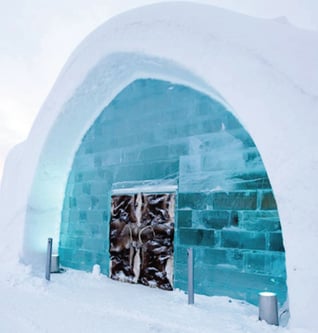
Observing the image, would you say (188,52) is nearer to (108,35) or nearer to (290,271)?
(108,35)

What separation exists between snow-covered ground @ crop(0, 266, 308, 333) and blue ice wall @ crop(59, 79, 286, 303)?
0.44 meters

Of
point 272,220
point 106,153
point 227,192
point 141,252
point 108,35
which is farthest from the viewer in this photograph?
point 106,153

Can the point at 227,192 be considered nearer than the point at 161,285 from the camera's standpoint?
Yes

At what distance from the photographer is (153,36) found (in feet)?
15.0

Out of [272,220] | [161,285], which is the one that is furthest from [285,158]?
[161,285]

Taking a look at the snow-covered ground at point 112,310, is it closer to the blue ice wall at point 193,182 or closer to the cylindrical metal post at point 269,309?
the cylindrical metal post at point 269,309

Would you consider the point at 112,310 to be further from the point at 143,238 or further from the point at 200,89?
the point at 200,89

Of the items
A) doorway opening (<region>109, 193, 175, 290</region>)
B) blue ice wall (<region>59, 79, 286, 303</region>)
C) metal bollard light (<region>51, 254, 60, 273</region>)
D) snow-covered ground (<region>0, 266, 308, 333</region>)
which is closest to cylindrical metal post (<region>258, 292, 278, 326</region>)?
snow-covered ground (<region>0, 266, 308, 333</region>)

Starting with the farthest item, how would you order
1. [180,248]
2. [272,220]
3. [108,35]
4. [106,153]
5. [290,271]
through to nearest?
[106,153] < [108,35] < [180,248] < [272,220] < [290,271]

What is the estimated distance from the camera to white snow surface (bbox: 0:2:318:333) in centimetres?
301

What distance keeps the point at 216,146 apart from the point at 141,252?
6.04ft

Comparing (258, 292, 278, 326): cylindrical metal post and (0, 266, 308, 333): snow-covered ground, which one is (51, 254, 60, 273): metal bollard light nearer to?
(0, 266, 308, 333): snow-covered ground

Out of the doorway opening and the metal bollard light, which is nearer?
the doorway opening

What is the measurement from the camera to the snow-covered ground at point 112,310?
119 inches
